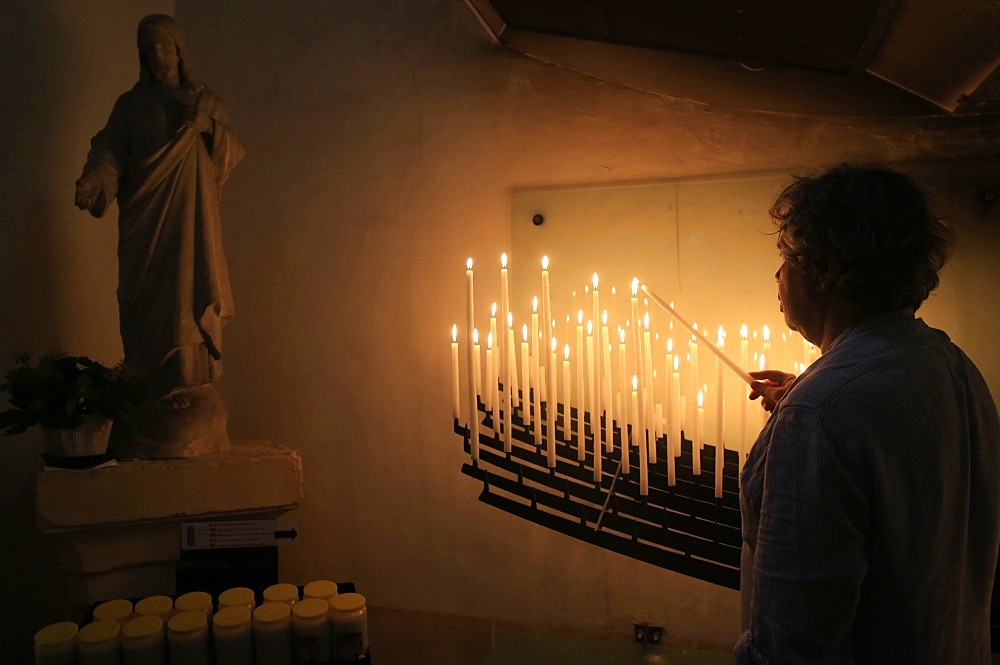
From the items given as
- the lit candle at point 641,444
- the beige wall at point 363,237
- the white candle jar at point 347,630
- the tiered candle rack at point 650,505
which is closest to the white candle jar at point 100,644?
the white candle jar at point 347,630

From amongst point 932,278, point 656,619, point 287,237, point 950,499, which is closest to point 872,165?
point 932,278

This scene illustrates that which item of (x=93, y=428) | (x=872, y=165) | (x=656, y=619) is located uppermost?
(x=872, y=165)

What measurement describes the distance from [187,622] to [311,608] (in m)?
0.28

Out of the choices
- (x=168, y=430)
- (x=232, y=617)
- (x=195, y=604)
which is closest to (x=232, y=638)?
(x=232, y=617)

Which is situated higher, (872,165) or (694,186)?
(694,186)

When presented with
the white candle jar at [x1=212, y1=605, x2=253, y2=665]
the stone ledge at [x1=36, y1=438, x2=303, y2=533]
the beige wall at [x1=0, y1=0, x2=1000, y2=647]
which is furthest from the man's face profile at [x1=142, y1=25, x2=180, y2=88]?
the white candle jar at [x1=212, y1=605, x2=253, y2=665]

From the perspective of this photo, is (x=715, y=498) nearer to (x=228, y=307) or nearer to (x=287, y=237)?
(x=228, y=307)

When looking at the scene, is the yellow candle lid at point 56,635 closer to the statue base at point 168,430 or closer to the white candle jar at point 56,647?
the white candle jar at point 56,647

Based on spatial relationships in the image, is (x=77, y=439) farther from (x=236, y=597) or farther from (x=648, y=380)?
(x=648, y=380)

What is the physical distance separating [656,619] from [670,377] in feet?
3.26

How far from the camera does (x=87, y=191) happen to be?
2.11 m

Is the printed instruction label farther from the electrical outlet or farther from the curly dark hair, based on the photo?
the curly dark hair

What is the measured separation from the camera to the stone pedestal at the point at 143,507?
1.97 metres

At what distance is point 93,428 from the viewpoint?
6.50 feet
